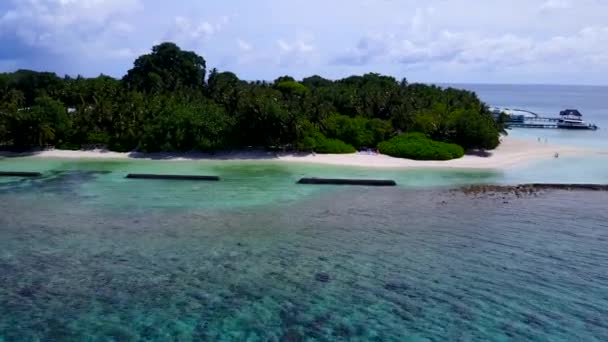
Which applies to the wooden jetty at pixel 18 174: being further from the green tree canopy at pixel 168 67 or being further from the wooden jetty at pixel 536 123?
the wooden jetty at pixel 536 123

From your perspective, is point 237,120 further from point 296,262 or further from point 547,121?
point 547,121

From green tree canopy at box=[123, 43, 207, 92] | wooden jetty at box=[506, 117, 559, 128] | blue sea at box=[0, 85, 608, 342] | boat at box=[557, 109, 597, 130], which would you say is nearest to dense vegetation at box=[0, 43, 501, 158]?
blue sea at box=[0, 85, 608, 342]

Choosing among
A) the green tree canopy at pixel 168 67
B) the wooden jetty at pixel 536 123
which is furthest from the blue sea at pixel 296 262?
the wooden jetty at pixel 536 123

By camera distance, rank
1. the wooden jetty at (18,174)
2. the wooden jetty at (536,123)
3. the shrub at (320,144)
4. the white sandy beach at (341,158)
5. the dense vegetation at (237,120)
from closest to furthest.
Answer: the wooden jetty at (18,174)
the white sandy beach at (341,158)
the dense vegetation at (237,120)
the shrub at (320,144)
the wooden jetty at (536,123)

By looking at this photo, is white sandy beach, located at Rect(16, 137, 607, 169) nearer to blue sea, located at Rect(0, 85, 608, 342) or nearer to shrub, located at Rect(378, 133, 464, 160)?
shrub, located at Rect(378, 133, 464, 160)

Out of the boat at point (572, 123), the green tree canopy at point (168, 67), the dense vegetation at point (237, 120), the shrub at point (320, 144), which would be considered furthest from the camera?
the boat at point (572, 123)

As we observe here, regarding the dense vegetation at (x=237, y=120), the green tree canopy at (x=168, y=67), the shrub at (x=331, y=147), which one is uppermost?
the green tree canopy at (x=168, y=67)

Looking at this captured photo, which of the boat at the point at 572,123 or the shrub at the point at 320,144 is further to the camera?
the boat at the point at 572,123
